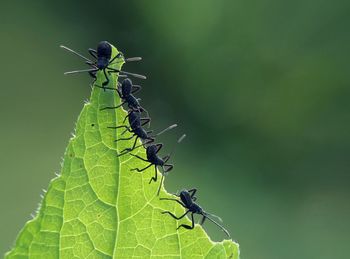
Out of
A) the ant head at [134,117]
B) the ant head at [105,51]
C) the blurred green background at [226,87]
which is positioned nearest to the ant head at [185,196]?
the ant head at [134,117]

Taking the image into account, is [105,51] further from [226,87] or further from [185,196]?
[226,87]

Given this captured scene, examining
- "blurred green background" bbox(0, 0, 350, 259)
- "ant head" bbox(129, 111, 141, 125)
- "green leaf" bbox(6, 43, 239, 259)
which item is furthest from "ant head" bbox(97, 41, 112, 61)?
"blurred green background" bbox(0, 0, 350, 259)

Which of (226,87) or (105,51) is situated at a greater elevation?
(226,87)

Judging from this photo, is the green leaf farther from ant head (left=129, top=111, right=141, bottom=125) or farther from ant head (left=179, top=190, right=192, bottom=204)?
ant head (left=179, top=190, right=192, bottom=204)

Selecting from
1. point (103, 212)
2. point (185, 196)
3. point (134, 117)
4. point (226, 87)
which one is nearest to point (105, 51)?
point (134, 117)

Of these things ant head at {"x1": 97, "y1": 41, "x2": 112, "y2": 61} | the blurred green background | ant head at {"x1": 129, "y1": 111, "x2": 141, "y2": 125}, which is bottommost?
ant head at {"x1": 129, "y1": 111, "x2": 141, "y2": 125}

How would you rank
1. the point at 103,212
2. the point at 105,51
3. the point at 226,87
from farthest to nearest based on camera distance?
the point at 226,87
the point at 105,51
the point at 103,212

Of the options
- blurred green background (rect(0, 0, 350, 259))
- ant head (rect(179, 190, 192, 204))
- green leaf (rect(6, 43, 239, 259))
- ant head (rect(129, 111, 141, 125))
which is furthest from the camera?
blurred green background (rect(0, 0, 350, 259))
